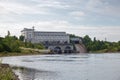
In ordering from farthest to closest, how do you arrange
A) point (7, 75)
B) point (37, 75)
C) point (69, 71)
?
point (69, 71) → point (37, 75) → point (7, 75)

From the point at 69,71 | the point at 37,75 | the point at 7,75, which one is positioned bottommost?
the point at 69,71

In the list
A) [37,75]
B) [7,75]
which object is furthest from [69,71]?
[7,75]

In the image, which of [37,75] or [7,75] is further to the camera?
[37,75]

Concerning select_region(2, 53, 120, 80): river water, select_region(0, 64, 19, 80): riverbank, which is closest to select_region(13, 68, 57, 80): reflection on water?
select_region(2, 53, 120, 80): river water

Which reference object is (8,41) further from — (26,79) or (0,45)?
(26,79)

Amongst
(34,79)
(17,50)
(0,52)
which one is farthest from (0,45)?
(34,79)

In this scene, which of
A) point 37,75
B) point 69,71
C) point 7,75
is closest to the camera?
point 7,75

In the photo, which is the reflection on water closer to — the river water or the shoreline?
the river water

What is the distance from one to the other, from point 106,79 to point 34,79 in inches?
408

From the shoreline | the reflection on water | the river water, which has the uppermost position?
the shoreline

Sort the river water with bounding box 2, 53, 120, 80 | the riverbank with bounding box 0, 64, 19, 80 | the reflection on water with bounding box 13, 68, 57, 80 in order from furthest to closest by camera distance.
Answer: the river water with bounding box 2, 53, 120, 80 < the reflection on water with bounding box 13, 68, 57, 80 < the riverbank with bounding box 0, 64, 19, 80

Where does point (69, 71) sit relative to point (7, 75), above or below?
below

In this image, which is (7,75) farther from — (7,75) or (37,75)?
(37,75)

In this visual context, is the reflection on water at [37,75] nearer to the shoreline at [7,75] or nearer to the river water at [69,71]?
the river water at [69,71]
